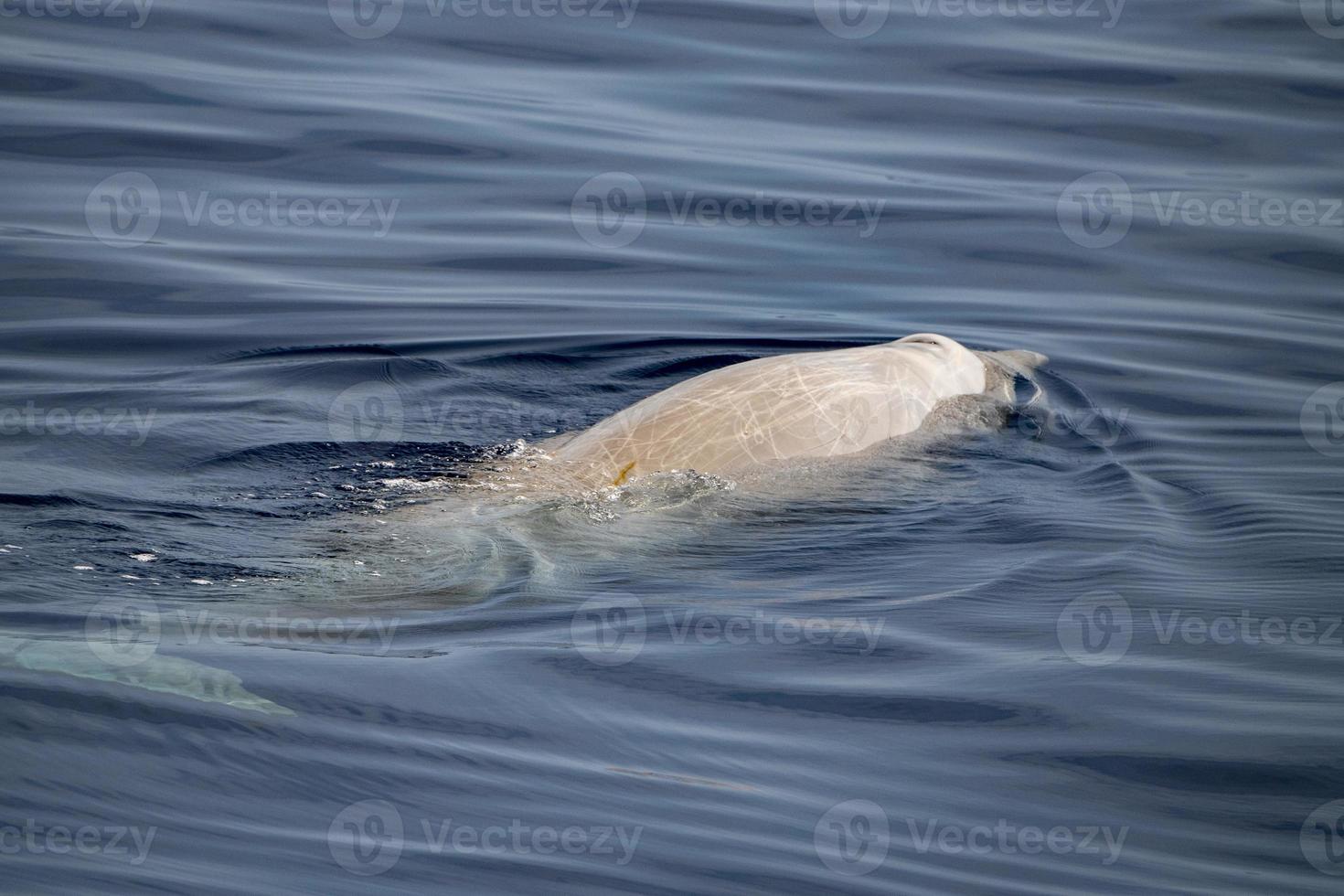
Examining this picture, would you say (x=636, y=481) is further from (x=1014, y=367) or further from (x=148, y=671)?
(x=1014, y=367)

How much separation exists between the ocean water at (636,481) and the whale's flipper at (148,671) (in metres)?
0.02

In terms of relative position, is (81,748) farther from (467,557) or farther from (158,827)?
(467,557)

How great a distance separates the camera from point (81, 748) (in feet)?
16.7

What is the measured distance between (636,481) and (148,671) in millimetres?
2648

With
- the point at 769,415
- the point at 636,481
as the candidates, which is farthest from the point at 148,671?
the point at 769,415

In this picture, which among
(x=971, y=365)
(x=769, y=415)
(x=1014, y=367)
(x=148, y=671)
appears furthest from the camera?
(x=1014, y=367)

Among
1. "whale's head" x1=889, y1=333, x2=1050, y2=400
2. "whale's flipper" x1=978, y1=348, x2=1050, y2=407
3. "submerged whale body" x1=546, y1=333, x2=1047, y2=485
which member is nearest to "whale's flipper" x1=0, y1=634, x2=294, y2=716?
"submerged whale body" x1=546, y1=333, x2=1047, y2=485

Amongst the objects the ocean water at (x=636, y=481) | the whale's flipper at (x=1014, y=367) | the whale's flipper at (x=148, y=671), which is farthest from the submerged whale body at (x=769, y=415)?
the whale's flipper at (x=148, y=671)

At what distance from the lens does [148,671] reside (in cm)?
550

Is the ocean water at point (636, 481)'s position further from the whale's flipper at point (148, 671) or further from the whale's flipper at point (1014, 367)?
the whale's flipper at point (1014, 367)

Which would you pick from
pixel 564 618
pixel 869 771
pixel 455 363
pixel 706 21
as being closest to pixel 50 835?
pixel 564 618

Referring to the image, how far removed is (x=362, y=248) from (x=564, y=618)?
6.77 m

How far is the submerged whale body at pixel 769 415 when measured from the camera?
7516 millimetres

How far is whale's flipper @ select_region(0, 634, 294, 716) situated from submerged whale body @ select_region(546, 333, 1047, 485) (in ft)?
7.85
